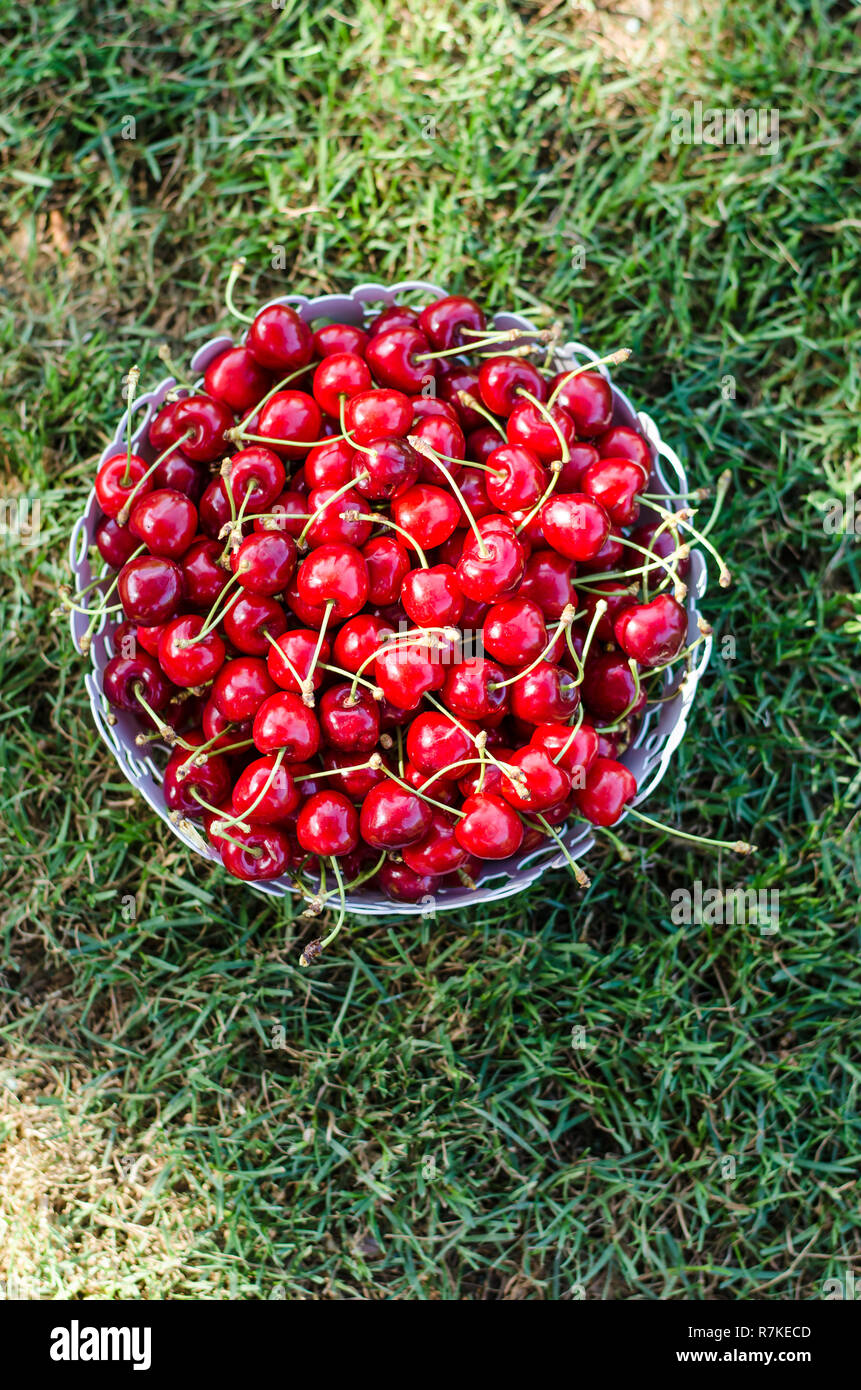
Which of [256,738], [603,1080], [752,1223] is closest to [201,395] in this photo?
[256,738]

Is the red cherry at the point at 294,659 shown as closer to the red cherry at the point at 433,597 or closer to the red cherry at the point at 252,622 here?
the red cherry at the point at 252,622

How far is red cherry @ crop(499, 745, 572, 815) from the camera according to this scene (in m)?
A: 1.57

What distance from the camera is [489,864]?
1.85 metres

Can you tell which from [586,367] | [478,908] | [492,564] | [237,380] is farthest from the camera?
[478,908]

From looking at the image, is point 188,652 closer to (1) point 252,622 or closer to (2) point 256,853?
(1) point 252,622

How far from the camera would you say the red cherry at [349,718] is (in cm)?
162

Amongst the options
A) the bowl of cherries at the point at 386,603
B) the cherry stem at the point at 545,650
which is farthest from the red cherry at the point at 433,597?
the cherry stem at the point at 545,650

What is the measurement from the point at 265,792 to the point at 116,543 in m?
0.51

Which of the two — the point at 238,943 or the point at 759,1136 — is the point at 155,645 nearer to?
the point at 238,943

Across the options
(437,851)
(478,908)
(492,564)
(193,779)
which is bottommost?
(478,908)

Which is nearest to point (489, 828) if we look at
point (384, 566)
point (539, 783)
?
point (539, 783)

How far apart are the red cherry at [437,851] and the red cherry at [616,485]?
1.84ft

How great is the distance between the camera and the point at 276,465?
168 cm

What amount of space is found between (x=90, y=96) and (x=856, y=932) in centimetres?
245
